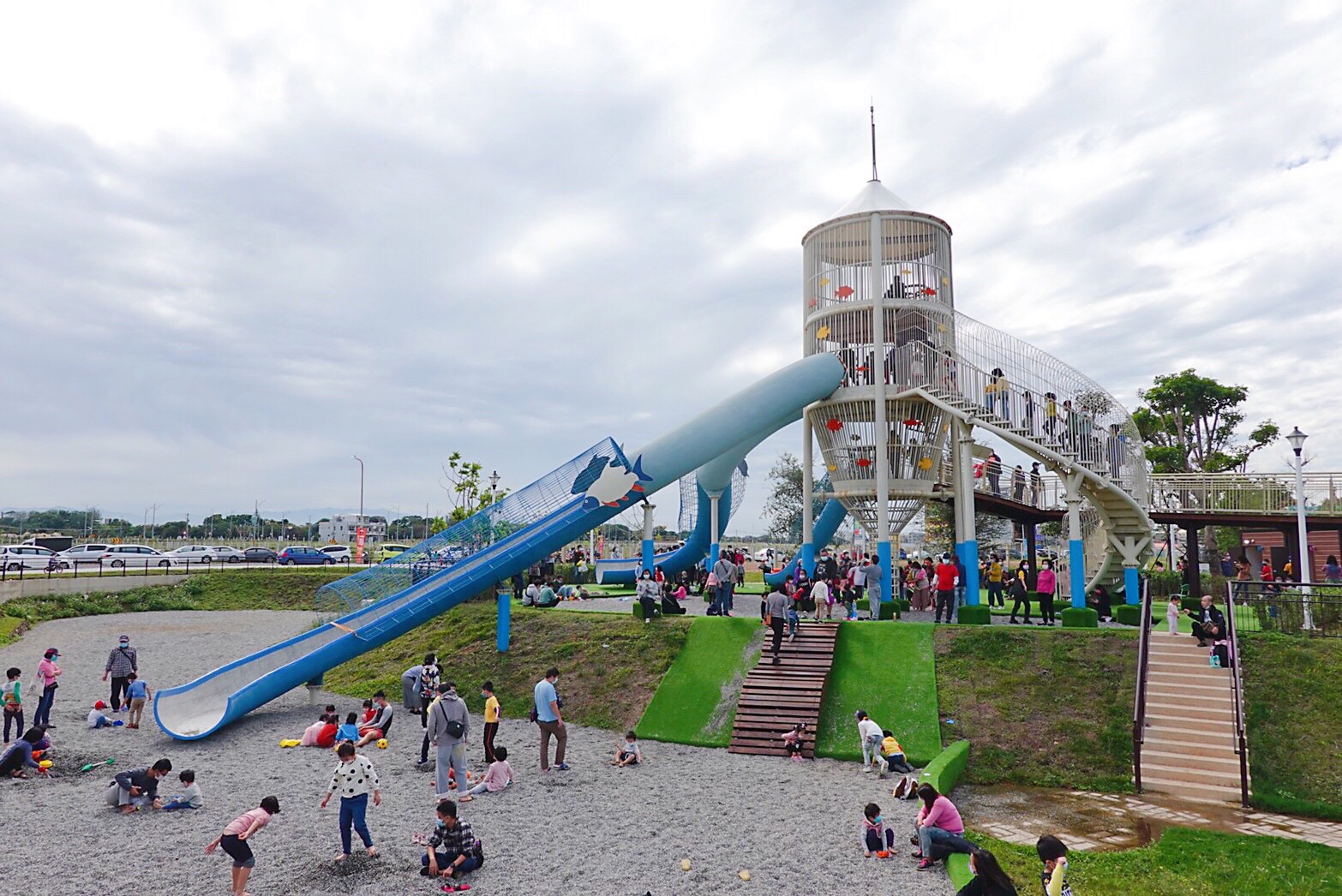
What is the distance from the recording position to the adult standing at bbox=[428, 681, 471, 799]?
12.9 meters

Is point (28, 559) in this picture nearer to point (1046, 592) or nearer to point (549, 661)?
point (549, 661)

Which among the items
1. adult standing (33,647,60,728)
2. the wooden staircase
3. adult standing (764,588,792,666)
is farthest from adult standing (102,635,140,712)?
the wooden staircase

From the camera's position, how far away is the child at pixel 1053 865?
7.32 m

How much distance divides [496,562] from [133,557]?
142ft

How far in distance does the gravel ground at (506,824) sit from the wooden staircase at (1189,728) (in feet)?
16.7

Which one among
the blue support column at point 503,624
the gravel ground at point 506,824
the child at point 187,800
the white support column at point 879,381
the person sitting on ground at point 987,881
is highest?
the white support column at point 879,381

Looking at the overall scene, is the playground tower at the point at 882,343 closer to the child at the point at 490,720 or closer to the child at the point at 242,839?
the child at the point at 490,720

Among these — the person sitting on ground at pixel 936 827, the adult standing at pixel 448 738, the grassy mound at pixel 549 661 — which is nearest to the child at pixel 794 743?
the grassy mound at pixel 549 661

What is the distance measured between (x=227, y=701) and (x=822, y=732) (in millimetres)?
12879

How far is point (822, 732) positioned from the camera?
16719mm

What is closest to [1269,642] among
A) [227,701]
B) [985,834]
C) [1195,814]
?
[1195,814]

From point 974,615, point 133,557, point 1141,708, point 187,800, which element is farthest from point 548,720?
point 133,557

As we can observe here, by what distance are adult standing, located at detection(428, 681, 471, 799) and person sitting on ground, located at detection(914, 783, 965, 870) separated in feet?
23.0

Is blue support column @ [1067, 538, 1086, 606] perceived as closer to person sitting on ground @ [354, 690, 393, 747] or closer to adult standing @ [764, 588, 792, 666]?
adult standing @ [764, 588, 792, 666]
